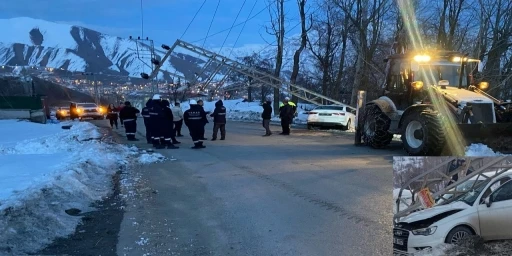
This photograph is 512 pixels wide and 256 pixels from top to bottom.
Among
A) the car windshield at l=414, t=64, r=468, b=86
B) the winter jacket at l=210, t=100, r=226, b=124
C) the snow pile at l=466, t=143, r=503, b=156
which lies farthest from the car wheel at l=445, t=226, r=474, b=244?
the winter jacket at l=210, t=100, r=226, b=124

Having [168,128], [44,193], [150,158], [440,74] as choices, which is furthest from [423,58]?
[44,193]

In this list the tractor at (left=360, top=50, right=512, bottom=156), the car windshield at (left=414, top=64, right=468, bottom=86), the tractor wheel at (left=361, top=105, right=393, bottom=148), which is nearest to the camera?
the tractor at (left=360, top=50, right=512, bottom=156)

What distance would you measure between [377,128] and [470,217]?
471 inches

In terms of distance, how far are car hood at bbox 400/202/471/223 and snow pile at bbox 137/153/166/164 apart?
1050cm

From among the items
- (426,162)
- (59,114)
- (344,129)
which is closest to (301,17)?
(344,129)

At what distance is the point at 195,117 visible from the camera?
52.1 ft

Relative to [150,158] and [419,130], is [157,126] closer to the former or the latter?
[150,158]

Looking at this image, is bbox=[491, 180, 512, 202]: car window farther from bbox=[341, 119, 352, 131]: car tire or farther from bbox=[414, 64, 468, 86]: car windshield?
bbox=[341, 119, 352, 131]: car tire

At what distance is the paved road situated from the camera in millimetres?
4895

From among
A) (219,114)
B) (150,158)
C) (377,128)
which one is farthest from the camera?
(219,114)

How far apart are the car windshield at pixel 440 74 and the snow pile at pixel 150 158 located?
7.47 meters

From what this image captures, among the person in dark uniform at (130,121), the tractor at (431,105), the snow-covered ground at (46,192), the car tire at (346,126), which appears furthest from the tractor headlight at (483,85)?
the person in dark uniform at (130,121)

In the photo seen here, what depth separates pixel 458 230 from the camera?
6.68 ft

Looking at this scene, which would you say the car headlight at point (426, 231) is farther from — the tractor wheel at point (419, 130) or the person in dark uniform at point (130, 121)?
the person in dark uniform at point (130, 121)
